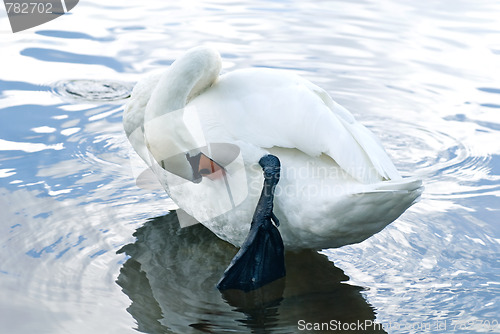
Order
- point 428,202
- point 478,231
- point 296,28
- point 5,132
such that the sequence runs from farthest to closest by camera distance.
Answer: point 296,28 → point 5,132 → point 428,202 → point 478,231

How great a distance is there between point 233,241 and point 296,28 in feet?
14.9

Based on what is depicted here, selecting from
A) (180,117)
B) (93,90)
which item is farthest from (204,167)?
(93,90)

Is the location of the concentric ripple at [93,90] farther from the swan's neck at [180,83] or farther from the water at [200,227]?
the swan's neck at [180,83]

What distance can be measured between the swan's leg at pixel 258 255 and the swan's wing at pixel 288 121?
0.61ft

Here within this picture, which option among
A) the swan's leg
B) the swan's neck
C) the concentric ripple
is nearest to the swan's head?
the swan's neck

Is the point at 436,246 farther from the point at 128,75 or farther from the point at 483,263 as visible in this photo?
the point at 128,75

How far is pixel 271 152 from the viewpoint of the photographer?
380cm

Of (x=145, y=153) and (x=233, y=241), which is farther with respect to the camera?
(x=145, y=153)

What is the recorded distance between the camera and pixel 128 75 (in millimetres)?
6660

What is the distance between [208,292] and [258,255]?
0.30 metres

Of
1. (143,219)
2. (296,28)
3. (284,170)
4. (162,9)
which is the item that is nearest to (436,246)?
(284,170)

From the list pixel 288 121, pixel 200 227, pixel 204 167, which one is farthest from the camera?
pixel 200 227

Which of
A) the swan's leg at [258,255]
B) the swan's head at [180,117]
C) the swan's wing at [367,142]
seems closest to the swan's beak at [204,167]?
the swan's head at [180,117]

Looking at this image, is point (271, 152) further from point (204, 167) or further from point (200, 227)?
point (200, 227)
